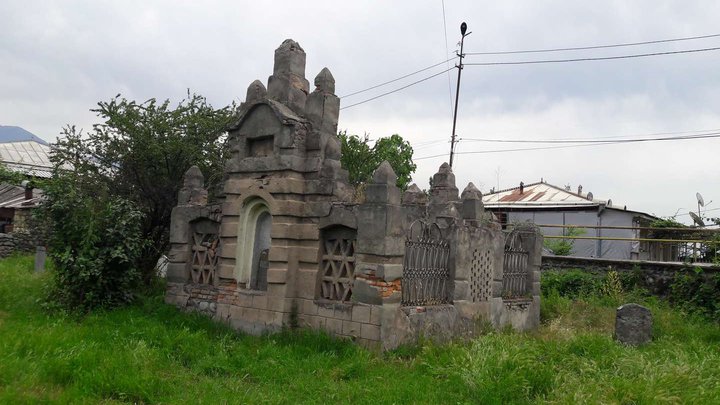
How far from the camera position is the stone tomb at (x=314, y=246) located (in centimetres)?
890

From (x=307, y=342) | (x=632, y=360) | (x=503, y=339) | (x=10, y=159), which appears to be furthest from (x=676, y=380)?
(x=10, y=159)

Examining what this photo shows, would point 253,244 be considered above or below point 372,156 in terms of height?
below

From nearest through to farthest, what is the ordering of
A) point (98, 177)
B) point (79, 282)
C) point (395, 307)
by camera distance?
point (395, 307) < point (79, 282) < point (98, 177)

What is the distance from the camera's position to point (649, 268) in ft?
51.6

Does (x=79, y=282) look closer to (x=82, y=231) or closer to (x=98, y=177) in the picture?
(x=82, y=231)

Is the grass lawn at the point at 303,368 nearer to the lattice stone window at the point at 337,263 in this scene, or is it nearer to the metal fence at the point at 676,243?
the lattice stone window at the point at 337,263

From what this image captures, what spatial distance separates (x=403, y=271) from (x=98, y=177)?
8.64m

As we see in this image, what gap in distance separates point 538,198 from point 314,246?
20.6 m

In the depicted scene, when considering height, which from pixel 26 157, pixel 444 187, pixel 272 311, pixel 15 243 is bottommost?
pixel 272 311

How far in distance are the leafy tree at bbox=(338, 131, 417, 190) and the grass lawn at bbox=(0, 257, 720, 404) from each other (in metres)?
16.6

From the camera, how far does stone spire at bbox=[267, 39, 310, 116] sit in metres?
10.5

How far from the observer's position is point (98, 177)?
13664 millimetres

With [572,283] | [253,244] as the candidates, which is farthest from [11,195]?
[572,283]

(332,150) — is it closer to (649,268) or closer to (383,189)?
(383,189)
